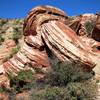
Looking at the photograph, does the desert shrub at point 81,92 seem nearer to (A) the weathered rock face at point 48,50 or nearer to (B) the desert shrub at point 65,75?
(B) the desert shrub at point 65,75

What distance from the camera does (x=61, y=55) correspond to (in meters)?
18.2

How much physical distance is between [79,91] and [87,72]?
10.7ft

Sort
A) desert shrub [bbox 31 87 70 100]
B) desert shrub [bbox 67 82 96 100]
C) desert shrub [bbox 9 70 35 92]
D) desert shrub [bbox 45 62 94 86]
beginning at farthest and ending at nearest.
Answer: desert shrub [bbox 9 70 35 92], desert shrub [bbox 45 62 94 86], desert shrub [bbox 67 82 96 100], desert shrub [bbox 31 87 70 100]

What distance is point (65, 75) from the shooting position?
16938mm

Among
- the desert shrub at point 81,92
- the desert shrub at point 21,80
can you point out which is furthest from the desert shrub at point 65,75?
the desert shrub at point 81,92

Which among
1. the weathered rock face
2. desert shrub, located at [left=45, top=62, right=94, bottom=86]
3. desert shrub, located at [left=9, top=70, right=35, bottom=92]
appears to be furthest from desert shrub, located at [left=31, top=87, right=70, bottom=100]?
the weathered rock face

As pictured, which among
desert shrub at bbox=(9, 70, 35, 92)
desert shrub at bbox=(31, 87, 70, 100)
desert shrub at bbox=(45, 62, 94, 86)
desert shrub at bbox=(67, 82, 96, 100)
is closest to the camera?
desert shrub at bbox=(31, 87, 70, 100)

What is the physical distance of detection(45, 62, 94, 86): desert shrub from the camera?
16.9 metres

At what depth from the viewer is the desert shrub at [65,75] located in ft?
55.5

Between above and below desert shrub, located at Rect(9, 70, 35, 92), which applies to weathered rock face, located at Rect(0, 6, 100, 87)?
→ above

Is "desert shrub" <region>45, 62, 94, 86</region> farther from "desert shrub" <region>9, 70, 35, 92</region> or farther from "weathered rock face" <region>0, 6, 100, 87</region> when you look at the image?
"desert shrub" <region>9, 70, 35, 92</region>

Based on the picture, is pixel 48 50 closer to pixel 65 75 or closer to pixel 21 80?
pixel 21 80

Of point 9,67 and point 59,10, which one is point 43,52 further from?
point 59,10

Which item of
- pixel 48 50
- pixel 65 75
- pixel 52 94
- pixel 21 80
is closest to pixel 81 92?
pixel 52 94
